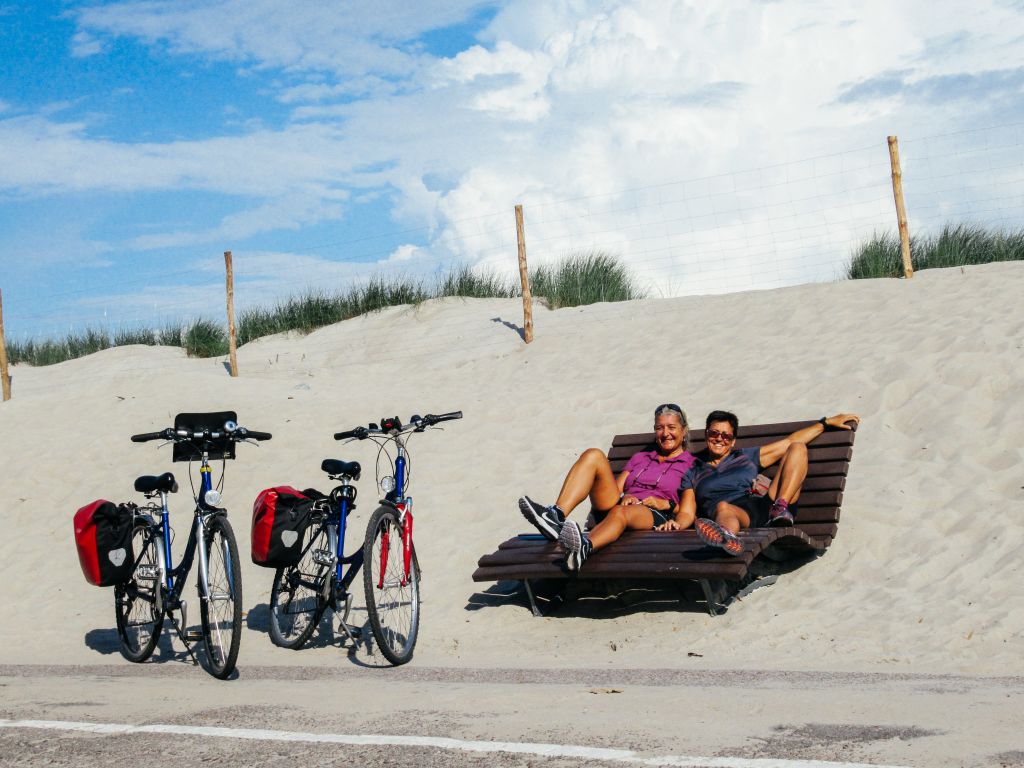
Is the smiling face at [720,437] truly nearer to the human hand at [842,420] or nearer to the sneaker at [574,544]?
the human hand at [842,420]

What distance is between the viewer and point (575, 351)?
47.8 ft

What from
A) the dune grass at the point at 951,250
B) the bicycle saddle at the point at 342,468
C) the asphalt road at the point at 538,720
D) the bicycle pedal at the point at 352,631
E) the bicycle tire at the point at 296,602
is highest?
the dune grass at the point at 951,250

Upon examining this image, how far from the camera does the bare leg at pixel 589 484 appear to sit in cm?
754

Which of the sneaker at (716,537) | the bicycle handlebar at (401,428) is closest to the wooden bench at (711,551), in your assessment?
the sneaker at (716,537)

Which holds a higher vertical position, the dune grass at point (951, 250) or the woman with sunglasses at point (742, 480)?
the dune grass at point (951, 250)

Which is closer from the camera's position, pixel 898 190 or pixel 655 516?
pixel 655 516

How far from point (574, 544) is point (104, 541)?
2.78 metres

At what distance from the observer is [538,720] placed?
4520 millimetres

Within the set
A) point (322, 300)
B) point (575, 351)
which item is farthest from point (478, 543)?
point (322, 300)

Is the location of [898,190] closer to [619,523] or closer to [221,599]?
[619,523]

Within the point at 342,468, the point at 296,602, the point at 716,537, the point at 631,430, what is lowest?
the point at 296,602

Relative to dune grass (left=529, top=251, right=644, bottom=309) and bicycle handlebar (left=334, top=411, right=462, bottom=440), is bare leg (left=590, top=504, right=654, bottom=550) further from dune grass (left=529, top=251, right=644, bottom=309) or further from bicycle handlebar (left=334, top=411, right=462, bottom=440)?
dune grass (left=529, top=251, right=644, bottom=309)

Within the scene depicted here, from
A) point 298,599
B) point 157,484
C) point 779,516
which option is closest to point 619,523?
point 779,516

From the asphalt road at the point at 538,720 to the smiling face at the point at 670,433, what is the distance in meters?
2.46
